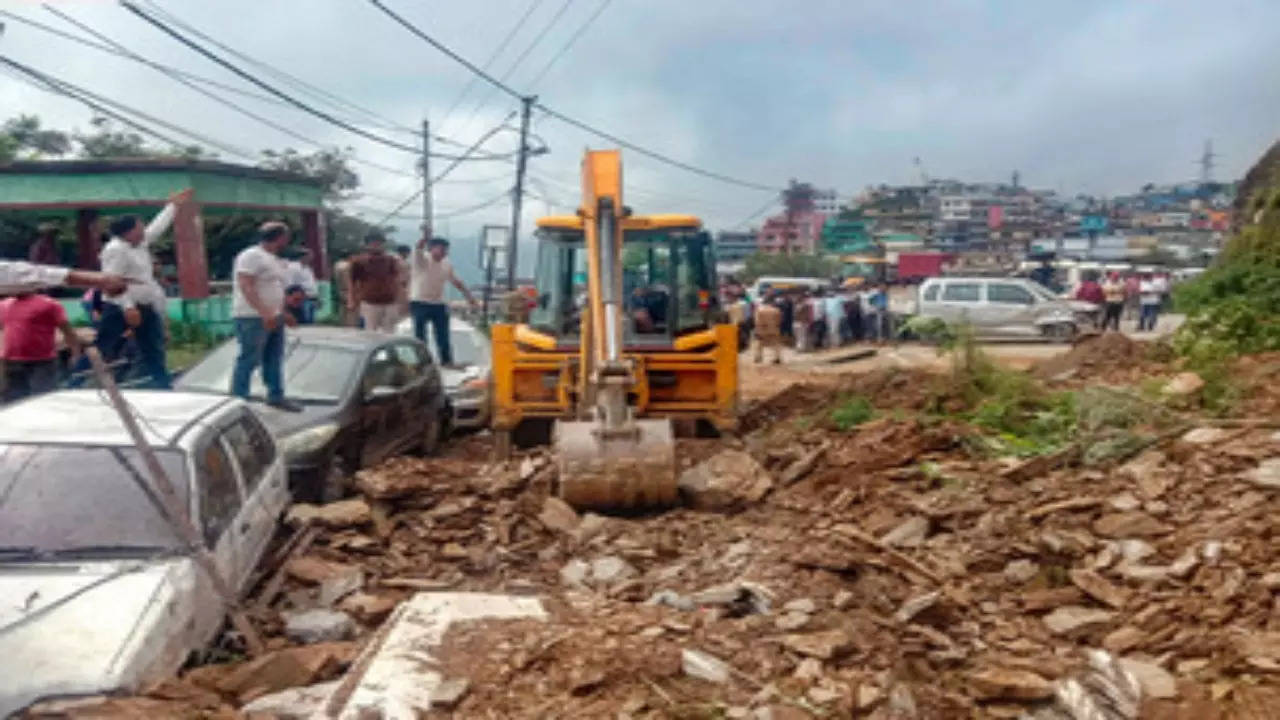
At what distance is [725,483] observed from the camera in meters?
7.50

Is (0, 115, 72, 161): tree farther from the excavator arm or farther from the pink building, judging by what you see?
the pink building

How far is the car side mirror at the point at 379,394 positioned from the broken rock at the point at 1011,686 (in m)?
5.25

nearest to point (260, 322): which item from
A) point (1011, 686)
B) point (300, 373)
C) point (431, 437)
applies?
point (300, 373)

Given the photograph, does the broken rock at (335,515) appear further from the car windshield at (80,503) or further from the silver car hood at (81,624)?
the silver car hood at (81,624)

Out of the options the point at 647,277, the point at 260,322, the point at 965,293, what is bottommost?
the point at 965,293

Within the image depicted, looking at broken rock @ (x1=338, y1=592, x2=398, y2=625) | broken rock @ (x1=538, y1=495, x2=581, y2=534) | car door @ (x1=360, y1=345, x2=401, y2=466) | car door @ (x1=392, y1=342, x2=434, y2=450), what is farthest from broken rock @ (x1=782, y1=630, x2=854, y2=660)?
car door @ (x1=392, y1=342, x2=434, y2=450)

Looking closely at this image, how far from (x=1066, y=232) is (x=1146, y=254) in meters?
32.6

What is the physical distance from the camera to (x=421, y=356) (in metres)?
10.2

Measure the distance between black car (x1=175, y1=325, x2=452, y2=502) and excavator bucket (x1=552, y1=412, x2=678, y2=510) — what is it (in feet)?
6.03

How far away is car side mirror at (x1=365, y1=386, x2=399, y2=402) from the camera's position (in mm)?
8361

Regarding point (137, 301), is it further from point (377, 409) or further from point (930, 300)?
point (930, 300)

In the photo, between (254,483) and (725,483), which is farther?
(725,483)

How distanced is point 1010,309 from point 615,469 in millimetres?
18860

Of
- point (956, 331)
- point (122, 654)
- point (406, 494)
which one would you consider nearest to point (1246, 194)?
point (956, 331)
